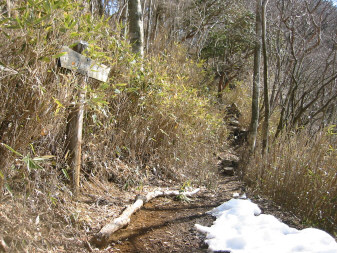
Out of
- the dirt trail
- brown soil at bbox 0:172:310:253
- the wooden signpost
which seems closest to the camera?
brown soil at bbox 0:172:310:253

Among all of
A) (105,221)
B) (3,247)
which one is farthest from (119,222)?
(3,247)

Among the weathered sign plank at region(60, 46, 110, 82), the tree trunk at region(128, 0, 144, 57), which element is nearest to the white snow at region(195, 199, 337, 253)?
the weathered sign plank at region(60, 46, 110, 82)

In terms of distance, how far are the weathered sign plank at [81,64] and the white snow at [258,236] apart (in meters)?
1.93

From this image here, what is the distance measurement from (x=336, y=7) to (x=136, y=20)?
6.65 metres

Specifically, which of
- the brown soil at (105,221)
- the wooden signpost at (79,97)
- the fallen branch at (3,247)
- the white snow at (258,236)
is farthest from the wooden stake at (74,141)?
the white snow at (258,236)

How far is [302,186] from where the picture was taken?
3639 millimetres

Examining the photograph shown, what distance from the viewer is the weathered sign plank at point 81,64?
98.6 inches

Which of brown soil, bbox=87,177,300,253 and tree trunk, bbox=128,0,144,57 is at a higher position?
tree trunk, bbox=128,0,144,57

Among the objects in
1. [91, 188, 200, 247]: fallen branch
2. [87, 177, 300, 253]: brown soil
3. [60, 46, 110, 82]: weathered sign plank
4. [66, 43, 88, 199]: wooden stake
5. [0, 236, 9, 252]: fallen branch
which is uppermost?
[60, 46, 110, 82]: weathered sign plank

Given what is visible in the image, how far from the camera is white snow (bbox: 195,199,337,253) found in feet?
8.75

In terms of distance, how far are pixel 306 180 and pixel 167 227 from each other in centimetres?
176

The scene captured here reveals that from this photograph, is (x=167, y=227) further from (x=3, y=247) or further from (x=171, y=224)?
(x=3, y=247)

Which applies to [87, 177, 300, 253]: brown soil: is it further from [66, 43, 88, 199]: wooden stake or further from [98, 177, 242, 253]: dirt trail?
[66, 43, 88, 199]: wooden stake

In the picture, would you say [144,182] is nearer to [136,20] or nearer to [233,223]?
[233,223]
